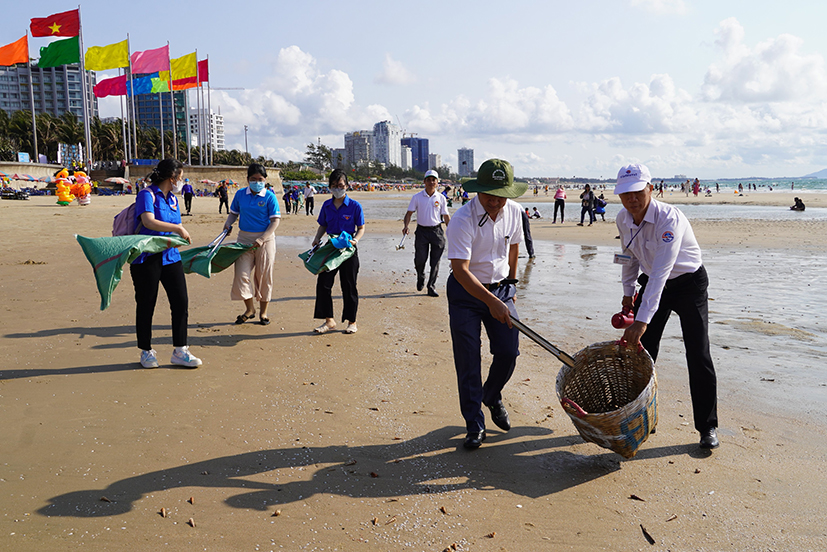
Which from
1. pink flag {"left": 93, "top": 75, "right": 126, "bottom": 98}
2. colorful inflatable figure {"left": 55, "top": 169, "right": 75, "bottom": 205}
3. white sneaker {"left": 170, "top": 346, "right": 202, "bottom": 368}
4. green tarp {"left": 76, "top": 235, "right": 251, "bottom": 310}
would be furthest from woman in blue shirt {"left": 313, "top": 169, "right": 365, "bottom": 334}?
pink flag {"left": 93, "top": 75, "right": 126, "bottom": 98}

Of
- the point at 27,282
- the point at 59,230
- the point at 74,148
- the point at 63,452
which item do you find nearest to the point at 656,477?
the point at 63,452

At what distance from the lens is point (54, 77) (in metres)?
141

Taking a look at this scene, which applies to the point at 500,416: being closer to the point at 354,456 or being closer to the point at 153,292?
the point at 354,456

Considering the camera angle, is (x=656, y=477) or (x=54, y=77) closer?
(x=656, y=477)

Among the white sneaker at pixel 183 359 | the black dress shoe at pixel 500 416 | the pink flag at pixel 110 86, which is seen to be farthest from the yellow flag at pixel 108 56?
the black dress shoe at pixel 500 416

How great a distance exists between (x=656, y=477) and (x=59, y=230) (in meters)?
20.8

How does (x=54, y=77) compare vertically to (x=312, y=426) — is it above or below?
above

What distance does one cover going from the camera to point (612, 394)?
4.14m

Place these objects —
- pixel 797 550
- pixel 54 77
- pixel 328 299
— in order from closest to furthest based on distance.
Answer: pixel 797 550
pixel 328 299
pixel 54 77

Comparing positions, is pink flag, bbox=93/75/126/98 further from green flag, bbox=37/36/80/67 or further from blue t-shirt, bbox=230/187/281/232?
blue t-shirt, bbox=230/187/281/232

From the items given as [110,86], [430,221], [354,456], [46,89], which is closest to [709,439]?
Answer: [354,456]

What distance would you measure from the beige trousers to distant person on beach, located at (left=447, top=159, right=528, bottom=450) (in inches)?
152

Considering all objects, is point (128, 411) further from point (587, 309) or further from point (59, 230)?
point (59, 230)

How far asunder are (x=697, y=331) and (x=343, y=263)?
432 centimetres
